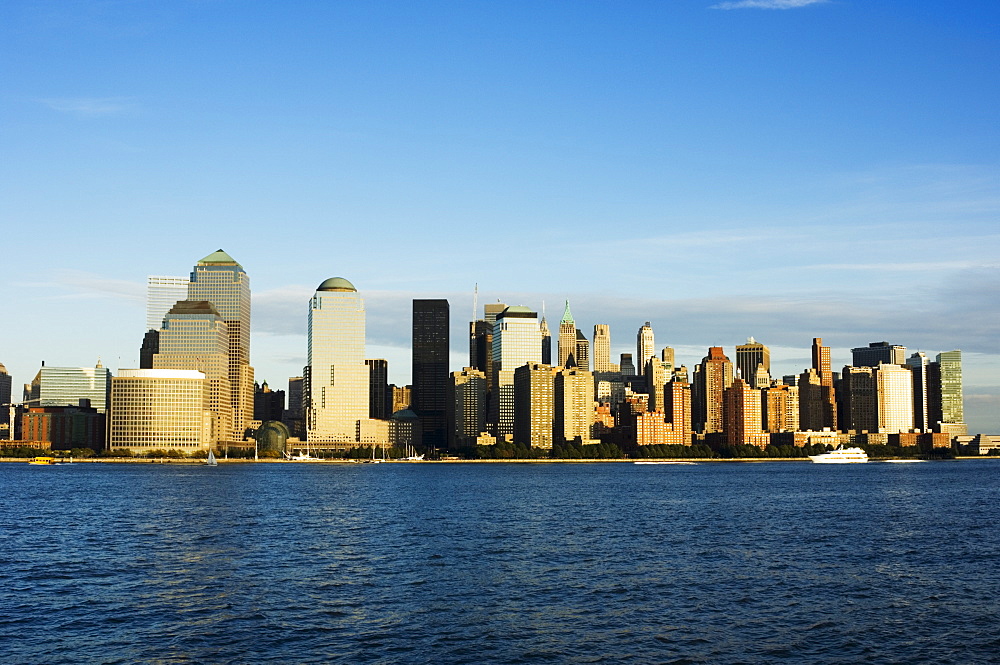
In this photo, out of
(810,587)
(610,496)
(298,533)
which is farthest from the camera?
(610,496)

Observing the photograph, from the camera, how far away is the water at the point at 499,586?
45.6m

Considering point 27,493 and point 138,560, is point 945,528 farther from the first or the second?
point 27,493

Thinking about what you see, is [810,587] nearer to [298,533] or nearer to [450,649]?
[450,649]

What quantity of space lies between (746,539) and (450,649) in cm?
4365

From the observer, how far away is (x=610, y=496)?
14312 cm

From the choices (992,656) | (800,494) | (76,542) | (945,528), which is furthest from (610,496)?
(992,656)

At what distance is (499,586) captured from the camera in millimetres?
60375

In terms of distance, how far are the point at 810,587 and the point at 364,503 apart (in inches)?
3060

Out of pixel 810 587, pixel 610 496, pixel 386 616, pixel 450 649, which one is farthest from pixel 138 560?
pixel 610 496

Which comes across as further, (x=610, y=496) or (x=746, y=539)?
(x=610, y=496)

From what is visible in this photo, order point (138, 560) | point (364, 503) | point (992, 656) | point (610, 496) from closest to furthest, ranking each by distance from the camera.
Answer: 1. point (992, 656)
2. point (138, 560)
3. point (364, 503)
4. point (610, 496)

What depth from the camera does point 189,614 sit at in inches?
2050

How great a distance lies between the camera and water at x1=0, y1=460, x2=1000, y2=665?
45.6 m

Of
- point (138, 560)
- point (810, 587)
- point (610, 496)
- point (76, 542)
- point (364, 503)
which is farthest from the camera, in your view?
point (610, 496)
